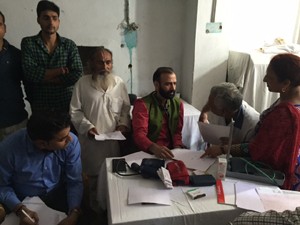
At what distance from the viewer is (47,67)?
1.92 meters

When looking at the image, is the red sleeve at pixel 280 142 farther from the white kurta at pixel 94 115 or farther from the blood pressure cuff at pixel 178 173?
the white kurta at pixel 94 115

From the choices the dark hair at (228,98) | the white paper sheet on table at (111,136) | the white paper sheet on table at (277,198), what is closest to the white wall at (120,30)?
the white paper sheet on table at (111,136)

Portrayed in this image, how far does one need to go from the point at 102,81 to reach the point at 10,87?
66 centimetres

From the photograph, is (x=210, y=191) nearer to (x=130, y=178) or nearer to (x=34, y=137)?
(x=130, y=178)

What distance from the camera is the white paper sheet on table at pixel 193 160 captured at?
138 cm

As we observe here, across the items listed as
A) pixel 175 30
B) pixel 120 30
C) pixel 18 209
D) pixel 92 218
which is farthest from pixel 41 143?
pixel 175 30

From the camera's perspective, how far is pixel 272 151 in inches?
50.8

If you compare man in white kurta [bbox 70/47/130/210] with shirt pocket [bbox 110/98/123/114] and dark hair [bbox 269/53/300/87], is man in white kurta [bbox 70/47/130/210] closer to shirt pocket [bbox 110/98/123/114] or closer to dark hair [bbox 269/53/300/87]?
shirt pocket [bbox 110/98/123/114]

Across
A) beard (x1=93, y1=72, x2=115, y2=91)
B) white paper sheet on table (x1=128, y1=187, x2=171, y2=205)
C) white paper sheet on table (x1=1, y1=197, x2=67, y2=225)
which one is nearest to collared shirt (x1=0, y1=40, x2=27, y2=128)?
beard (x1=93, y1=72, x2=115, y2=91)

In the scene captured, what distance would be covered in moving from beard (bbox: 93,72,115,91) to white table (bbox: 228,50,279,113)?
53.6 inches

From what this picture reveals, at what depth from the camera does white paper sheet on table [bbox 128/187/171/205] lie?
42.6 inches

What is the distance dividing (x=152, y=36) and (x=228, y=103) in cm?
153

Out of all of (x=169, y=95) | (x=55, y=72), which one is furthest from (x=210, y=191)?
(x=55, y=72)

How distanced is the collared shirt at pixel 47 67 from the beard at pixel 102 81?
0.51ft
